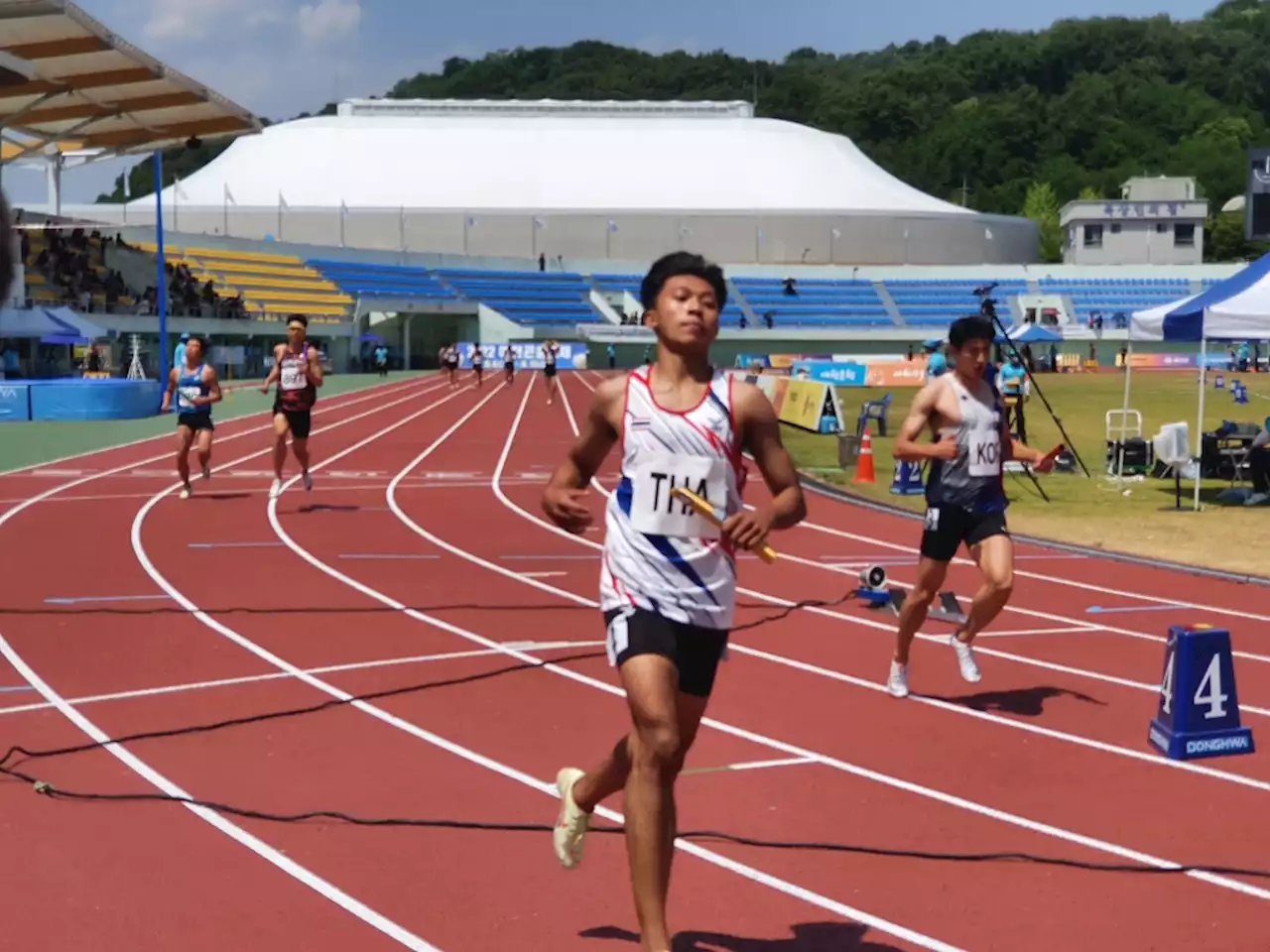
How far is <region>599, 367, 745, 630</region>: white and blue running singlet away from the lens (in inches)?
165

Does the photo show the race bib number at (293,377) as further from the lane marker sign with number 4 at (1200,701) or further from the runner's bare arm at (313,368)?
the lane marker sign with number 4 at (1200,701)

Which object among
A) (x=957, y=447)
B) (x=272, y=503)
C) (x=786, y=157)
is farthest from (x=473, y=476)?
(x=786, y=157)

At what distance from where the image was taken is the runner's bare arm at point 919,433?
7.15 metres

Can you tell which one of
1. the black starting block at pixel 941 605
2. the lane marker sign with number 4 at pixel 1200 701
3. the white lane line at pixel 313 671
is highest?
the lane marker sign with number 4 at pixel 1200 701

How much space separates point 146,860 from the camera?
504 centimetres

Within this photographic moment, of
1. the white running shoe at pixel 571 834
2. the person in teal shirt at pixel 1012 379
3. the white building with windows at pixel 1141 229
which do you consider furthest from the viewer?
the white building with windows at pixel 1141 229

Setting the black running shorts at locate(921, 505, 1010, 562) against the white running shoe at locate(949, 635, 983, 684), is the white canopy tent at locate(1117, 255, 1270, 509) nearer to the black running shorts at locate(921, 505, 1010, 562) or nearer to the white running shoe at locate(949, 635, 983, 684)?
the white running shoe at locate(949, 635, 983, 684)

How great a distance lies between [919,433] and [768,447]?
3.10 metres

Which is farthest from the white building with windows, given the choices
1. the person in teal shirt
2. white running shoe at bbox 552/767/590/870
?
white running shoe at bbox 552/767/590/870

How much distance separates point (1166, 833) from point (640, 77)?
164 m

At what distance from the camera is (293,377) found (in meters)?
15.2

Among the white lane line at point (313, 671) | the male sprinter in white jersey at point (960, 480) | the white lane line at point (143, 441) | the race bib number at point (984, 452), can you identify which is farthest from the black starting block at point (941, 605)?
the white lane line at point (143, 441)

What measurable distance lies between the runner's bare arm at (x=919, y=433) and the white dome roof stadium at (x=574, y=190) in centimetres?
7731

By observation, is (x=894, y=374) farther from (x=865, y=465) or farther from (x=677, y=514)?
(x=677, y=514)
